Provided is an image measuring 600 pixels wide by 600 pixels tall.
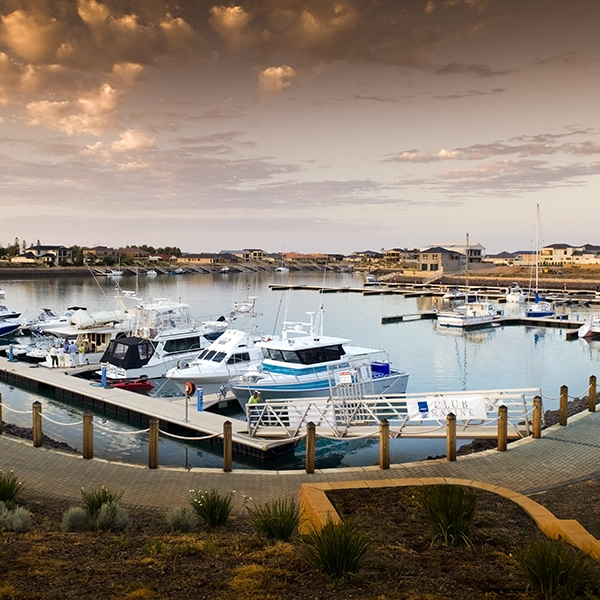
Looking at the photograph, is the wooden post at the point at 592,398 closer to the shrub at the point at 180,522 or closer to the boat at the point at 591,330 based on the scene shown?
the shrub at the point at 180,522

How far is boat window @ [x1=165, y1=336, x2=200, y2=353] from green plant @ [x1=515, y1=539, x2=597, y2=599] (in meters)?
26.1

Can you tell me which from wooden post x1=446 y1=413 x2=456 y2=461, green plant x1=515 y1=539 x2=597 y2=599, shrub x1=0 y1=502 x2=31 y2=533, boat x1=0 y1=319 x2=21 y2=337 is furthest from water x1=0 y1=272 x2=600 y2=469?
green plant x1=515 y1=539 x2=597 y2=599

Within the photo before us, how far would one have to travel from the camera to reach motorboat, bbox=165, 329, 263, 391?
26172mm

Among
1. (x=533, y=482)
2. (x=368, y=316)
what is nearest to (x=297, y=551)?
(x=533, y=482)

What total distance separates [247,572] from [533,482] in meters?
7.26

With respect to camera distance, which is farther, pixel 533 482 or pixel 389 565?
pixel 533 482

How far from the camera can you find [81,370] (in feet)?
103

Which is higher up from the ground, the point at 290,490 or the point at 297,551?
the point at 297,551

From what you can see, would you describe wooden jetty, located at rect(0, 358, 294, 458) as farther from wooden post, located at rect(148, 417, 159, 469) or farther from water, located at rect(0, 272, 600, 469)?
→ wooden post, located at rect(148, 417, 159, 469)

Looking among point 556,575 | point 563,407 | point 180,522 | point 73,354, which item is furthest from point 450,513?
point 73,354

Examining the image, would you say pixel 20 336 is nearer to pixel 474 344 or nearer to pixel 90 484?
pixel 474 344

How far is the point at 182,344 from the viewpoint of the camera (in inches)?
1243

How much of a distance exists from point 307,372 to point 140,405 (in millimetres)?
6379

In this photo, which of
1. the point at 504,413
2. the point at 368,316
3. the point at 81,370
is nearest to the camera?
the point at 504,413
